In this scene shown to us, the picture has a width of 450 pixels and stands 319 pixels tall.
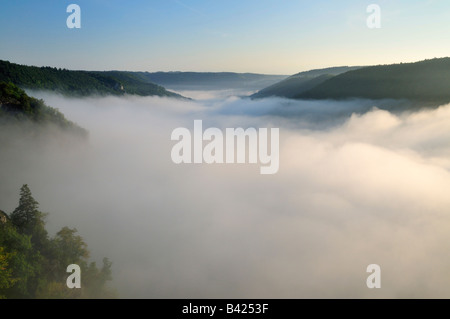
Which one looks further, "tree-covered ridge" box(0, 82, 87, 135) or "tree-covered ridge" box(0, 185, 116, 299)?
"tree-covered ridge" box(0, 82, 87, 135)

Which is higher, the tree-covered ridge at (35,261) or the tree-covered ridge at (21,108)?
the tree-covered ridge at (21,108)

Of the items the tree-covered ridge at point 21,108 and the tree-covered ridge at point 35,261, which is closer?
the tree-covered ridge at point 35,261

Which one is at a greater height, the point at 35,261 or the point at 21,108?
the point at 21,108

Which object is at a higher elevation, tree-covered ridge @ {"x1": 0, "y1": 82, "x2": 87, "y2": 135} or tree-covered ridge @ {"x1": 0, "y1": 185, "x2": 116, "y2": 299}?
tree-covered ridge @ {"x1": 0, "y1": 82, "x2": 87, "y2": 135}
